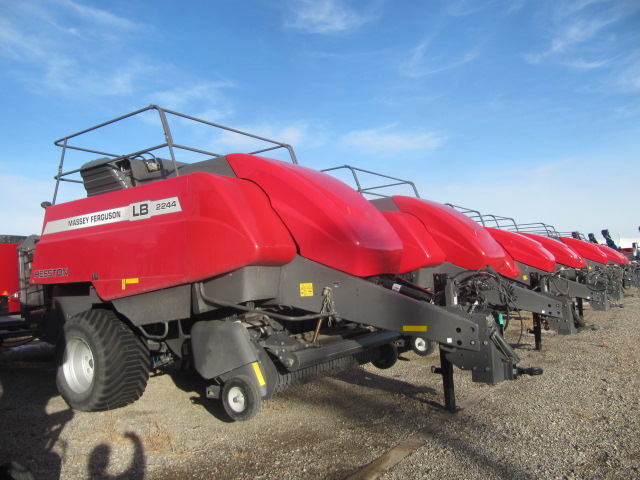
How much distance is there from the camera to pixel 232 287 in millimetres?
4070

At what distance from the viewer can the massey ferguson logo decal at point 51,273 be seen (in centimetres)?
512

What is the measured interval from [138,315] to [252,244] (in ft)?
4.83

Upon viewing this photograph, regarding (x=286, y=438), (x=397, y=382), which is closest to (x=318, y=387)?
(x=397, y=382)

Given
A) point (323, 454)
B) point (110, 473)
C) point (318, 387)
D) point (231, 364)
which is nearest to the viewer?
point (110, 473)

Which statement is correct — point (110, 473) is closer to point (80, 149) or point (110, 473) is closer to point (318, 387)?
point (318, 387)

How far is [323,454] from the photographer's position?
3.73m

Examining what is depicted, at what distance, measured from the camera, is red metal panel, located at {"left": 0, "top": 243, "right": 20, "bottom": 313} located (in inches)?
279

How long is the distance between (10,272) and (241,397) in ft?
15.9

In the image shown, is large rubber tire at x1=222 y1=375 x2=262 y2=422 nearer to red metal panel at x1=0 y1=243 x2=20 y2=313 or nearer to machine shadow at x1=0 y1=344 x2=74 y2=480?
machine shadow at x1=0 y1=344 x2=74 y2=480

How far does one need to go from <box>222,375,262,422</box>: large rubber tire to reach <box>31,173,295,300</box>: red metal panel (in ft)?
2.86

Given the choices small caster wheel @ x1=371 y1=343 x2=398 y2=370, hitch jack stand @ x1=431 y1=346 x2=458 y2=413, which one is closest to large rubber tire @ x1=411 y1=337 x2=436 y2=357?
small caster wheel @ x1=371 y1=343 x2=398 y2=370

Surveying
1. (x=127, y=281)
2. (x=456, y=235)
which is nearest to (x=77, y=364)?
(x=127, y=281)

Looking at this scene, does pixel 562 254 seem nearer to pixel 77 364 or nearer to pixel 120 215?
pixel 120 215

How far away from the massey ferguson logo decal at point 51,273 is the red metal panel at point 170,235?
0.01m
